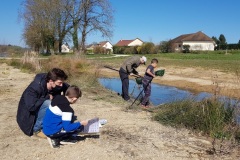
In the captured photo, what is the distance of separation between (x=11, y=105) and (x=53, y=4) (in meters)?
32.6

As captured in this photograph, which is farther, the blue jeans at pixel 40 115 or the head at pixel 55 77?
the blue jeans at pixel 40 115

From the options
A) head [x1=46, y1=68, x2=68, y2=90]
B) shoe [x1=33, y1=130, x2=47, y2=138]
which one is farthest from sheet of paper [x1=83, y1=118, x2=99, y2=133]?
head [x1=46, y1=68, x2=68, y2=90]

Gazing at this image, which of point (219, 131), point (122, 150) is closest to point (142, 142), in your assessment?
point (122, 150)

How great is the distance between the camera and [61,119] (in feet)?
14.9

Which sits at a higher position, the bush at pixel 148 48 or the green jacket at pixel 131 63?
the bush at pixel 148 48

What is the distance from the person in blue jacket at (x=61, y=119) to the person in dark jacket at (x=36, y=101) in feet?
1.20

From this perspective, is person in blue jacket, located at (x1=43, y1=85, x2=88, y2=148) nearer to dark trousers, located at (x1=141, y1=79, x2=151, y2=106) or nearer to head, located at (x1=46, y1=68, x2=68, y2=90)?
head, located at (x1=46, y1=68, x2=68, y2=90)

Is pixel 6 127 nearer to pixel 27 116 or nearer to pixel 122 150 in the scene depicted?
pixel 27 116

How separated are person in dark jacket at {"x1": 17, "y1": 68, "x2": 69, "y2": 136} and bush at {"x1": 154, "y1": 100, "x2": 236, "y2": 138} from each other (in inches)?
93.7

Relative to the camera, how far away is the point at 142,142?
16.5 ft

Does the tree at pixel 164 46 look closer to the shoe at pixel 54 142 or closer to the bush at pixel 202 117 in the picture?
the bush at pixel 202 117

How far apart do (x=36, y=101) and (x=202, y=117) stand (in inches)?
115

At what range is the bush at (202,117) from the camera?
5.46m

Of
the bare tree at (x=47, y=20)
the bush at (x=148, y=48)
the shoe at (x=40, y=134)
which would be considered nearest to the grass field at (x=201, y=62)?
the bare tree at (x=47, y=20)
